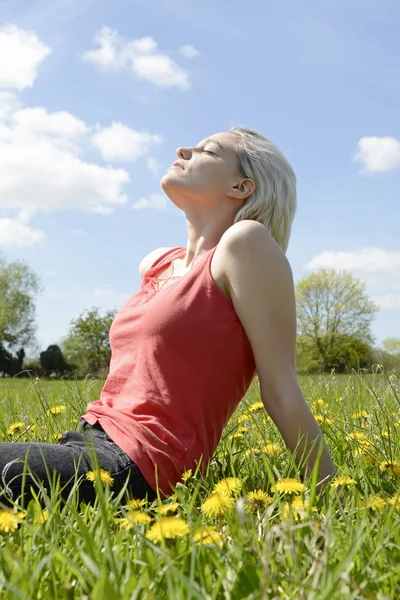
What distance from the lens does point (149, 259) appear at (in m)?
3.89

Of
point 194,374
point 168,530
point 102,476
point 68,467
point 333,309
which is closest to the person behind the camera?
point 168,530

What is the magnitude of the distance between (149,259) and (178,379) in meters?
1.24

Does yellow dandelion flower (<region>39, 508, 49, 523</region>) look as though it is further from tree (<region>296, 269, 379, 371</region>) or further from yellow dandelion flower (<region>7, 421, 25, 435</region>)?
tree (<region>296, 269, 379, 371</region>)

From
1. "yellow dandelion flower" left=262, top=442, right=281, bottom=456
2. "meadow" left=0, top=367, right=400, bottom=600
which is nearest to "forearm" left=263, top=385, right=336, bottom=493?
"yellow dandelion flower" left=262, top=442, right=281, bottom=456

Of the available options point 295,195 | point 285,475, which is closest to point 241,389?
point 285,475

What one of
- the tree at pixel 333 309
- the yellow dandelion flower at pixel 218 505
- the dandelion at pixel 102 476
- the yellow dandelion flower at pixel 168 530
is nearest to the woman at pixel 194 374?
the dandelion at pixel 102 476

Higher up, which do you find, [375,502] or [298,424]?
[298,424]

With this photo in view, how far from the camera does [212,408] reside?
112 inches

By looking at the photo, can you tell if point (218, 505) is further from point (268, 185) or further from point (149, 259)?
point (149, 259)

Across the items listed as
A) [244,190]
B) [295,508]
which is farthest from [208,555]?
[244,190]

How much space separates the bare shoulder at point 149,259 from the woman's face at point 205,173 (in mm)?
680

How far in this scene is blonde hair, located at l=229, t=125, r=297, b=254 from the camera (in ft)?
10.5

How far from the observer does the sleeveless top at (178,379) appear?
8.96 feet

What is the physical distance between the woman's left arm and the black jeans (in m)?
0.61
